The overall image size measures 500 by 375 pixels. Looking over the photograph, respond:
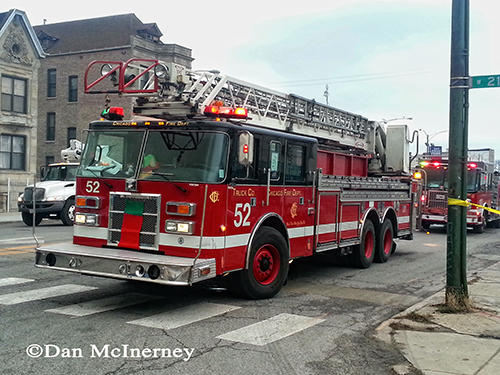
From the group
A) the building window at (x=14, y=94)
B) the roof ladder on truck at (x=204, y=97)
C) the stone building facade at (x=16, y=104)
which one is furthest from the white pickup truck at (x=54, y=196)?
the building window at (x=14, y=94)

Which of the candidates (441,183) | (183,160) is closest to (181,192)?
(183,160)

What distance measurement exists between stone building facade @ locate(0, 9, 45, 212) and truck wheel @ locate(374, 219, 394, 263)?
22525 mm

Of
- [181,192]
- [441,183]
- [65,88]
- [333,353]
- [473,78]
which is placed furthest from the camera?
[65,88]

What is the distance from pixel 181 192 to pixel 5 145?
26.0 metres

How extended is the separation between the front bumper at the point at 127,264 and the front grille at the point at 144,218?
0.52 feet

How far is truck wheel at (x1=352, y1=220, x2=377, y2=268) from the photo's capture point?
11.3 metres

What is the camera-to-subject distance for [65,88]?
43.6m

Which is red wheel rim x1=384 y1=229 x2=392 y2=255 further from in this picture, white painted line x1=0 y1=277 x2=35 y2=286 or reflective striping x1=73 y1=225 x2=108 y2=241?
white painted line x1=0 y1=277 x2=35 y2=286

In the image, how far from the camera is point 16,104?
3034 centimetres

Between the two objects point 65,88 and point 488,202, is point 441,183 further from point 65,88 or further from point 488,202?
point 65,88

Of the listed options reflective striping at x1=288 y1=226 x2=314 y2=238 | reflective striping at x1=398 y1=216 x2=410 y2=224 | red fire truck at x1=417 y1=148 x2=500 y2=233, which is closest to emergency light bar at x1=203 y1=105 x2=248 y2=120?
reflective striping at x1=288 y1=226 x2=314 y2=238

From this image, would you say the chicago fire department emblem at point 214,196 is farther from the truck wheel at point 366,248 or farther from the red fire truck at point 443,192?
the red fire truck at point 443,192

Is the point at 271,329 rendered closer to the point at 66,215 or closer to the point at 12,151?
the point at 66,215

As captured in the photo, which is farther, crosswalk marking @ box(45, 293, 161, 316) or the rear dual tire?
the rear dual tire
